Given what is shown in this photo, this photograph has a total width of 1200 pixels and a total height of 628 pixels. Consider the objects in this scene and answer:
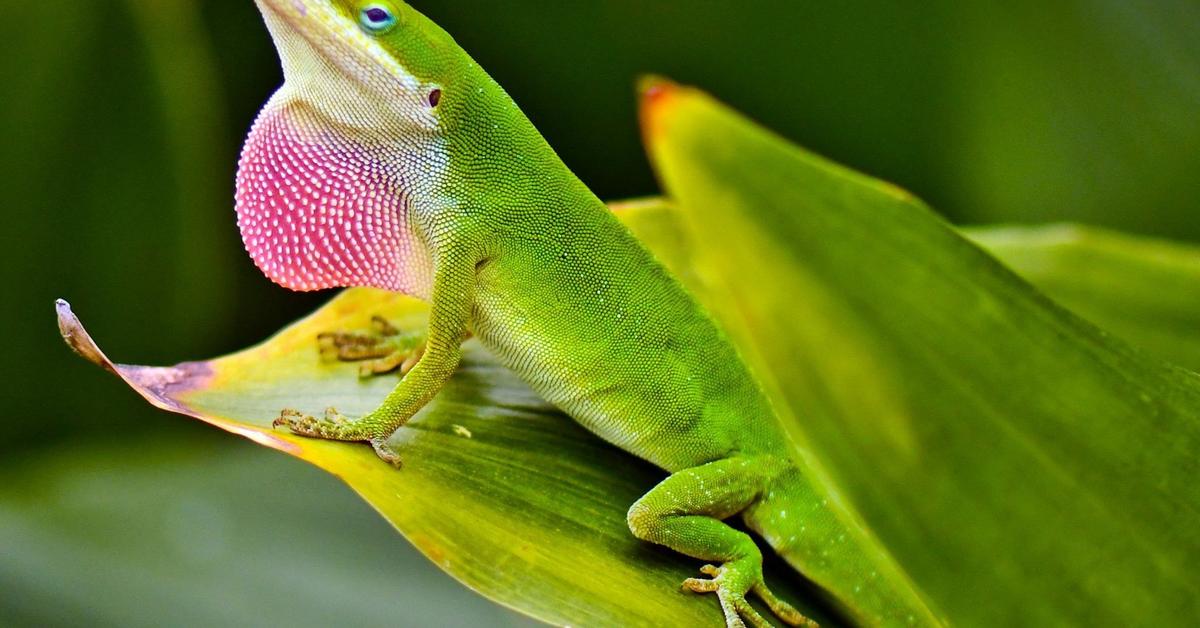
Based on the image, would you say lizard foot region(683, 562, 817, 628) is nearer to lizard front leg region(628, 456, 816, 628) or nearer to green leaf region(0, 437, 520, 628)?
lizard front leg region(628, 456, 816, 628)

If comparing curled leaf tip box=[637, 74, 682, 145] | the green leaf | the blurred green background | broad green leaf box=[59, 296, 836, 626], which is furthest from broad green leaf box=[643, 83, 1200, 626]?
the green leaf

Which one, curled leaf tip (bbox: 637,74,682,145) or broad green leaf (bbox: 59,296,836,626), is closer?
broad green leaf (bbox: 59,296,836,626)

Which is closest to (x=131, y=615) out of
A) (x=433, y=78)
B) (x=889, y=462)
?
(x=433, y=78)

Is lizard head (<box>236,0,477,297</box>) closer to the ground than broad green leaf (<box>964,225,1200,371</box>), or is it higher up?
higher up

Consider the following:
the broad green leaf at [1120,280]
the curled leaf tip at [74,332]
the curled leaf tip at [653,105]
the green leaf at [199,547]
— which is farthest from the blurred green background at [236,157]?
the broad green leaf at [1120,280]

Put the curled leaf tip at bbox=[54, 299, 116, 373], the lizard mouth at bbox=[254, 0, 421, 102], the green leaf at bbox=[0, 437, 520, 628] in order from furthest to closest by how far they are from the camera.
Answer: the green leaf at bbox=[0, 437, 520, 628], the lizard mouth at bbox=[254, 0, 421, 102], the curled leaf tip at bbox=[54, 299, 116, 373]

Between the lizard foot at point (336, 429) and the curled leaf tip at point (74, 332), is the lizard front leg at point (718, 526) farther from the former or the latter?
the curled leaf tip at point (74, 332)

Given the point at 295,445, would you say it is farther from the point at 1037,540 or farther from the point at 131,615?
the point at 1037,540
